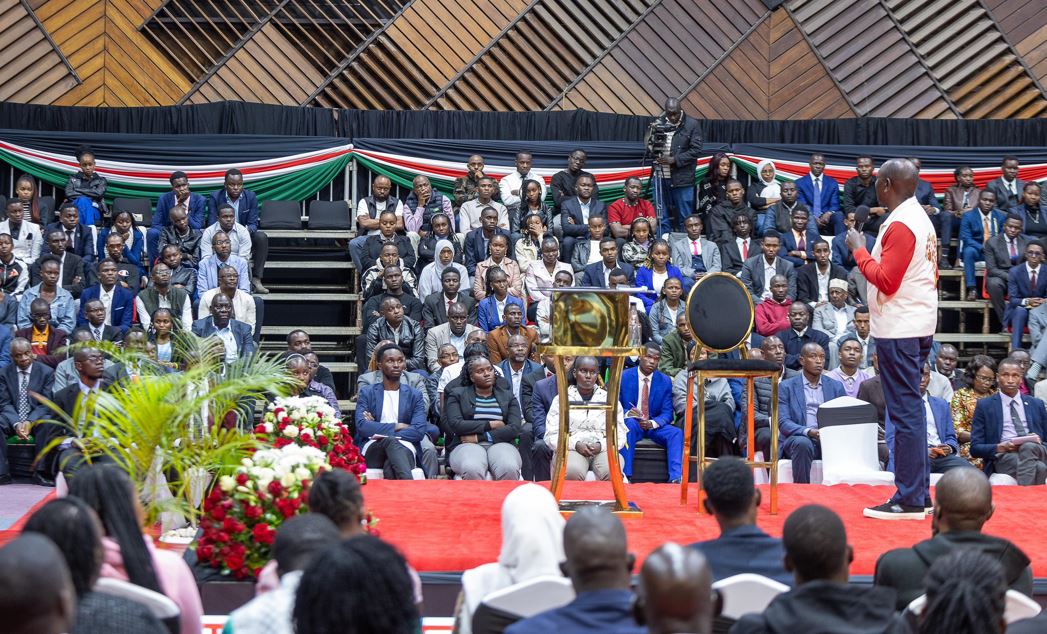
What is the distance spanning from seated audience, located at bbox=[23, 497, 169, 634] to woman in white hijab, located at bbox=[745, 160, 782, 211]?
11.1m

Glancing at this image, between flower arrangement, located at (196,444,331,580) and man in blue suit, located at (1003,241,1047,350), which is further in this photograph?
man in blue suit, located at (1003,241,1047,350)

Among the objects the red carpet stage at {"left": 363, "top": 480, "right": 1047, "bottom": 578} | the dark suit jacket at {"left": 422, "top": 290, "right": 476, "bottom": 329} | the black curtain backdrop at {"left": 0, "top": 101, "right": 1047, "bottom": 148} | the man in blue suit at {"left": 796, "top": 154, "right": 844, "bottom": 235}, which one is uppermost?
the black curtain backdrop at {"left": 0, "top": 101, "right": 1047, "bottom": 148}

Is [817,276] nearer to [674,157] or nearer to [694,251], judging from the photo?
[694,251]

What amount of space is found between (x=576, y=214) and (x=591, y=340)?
731 centimetres

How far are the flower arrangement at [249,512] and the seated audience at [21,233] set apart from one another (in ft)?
25.9

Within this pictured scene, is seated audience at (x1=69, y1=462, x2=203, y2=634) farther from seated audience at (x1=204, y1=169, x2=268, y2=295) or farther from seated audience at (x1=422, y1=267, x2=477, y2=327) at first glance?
seated audience at (x1=204, y1=169, x2=268, y2=295)

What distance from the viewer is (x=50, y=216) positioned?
508 inches

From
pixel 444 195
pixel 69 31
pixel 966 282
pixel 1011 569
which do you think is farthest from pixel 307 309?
pixel 1011 569

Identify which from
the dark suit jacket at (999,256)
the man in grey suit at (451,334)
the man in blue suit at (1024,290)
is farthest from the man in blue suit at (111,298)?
the dark suit jacket at (999,256)

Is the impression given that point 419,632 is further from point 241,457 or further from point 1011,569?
point 241,457

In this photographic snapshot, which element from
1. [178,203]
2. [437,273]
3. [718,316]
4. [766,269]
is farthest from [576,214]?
[718,316]

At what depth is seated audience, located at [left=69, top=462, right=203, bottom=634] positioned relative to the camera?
12.1ft

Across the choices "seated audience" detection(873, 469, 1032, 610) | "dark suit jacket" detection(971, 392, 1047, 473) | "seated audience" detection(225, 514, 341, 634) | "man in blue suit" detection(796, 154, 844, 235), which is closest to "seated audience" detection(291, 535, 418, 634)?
"seated audience" detection(225, 514, 341, 634)

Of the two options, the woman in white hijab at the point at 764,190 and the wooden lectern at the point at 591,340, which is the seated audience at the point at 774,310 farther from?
the wooden lectern at the point at 591,340
